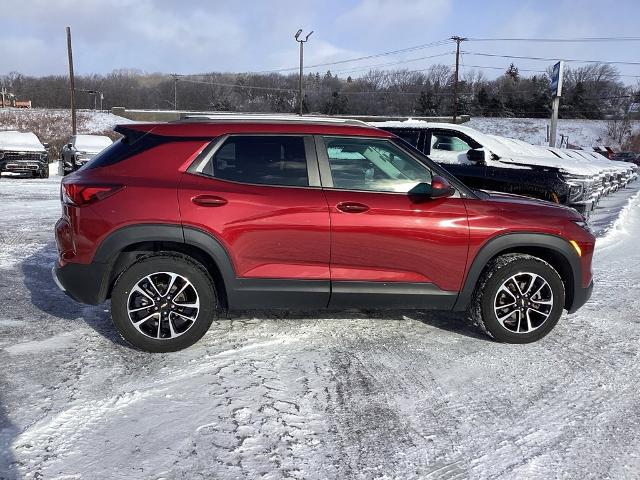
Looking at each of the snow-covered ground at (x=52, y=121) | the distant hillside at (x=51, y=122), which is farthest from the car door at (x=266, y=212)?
the snow-covered ground at (x=52, y=121)

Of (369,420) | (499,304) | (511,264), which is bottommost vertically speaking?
(369,420)

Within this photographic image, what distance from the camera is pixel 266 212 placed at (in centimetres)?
396

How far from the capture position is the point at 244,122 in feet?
13.9

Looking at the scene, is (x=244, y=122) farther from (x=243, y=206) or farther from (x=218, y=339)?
(x=218, y=339)

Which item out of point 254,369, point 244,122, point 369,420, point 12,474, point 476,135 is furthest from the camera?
point 476,135

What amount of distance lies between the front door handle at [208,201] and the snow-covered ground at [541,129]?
233ft

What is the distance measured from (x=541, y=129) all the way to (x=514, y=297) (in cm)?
7748

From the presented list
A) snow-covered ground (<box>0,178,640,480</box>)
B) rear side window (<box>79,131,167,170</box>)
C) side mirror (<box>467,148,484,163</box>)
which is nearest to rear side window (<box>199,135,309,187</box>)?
rear side window (<box>79,131,167,170</box>)

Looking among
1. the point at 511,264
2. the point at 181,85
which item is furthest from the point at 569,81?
the point at 511,264

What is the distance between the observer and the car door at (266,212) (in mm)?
3939

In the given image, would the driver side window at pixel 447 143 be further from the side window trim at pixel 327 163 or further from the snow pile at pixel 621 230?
the side window trim at pixel 327 163

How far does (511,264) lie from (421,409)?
1538 mm

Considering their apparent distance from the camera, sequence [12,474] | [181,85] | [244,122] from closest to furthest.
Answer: [12,474]
[244,122]
[181,85]

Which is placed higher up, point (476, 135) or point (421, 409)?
point (476, 135)
